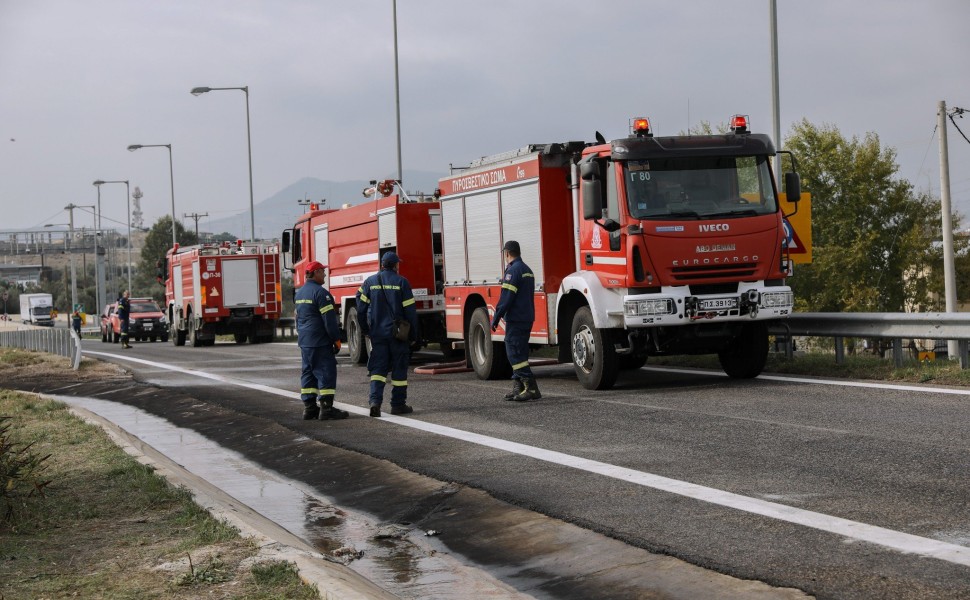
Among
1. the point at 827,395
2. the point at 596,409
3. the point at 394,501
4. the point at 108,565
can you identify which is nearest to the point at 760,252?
the point at 827,395

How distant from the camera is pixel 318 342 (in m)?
13.2

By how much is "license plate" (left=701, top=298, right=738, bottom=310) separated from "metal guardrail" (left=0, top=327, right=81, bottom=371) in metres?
14.9

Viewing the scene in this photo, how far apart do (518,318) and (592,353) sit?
118 cm

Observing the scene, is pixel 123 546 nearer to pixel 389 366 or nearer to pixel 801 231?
pixel 389 366

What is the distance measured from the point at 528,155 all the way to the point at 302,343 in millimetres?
4416

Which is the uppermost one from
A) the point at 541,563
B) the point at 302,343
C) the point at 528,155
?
the point at 528,155

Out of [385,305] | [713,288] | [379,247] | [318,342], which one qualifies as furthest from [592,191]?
[379,247]

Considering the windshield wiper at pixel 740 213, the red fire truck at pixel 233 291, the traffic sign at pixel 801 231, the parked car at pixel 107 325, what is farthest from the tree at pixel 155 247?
the windshield wiper at pixel 740 213

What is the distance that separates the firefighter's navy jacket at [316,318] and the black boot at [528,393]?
2.24m

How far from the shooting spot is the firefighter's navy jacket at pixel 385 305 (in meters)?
13.4

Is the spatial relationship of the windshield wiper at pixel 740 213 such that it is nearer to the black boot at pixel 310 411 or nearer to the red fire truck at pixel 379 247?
the black boot at pixel 310 411

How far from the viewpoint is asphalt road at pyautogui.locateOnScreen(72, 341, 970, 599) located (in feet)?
19.5

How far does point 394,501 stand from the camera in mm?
8438

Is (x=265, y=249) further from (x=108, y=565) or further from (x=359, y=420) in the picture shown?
(x=108, y=565)
